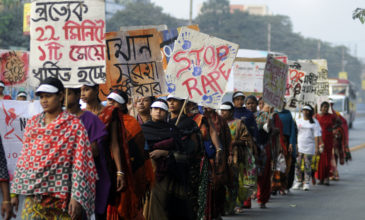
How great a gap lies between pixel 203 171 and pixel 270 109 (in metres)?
4.36

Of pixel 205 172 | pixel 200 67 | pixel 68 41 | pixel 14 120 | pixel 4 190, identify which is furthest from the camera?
pixel 14 120

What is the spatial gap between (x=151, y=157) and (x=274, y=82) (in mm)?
5345

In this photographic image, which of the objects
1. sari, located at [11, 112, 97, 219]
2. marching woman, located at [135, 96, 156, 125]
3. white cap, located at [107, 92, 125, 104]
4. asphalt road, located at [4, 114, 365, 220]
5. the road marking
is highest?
white cap, located at [107, 92, 125, 104]

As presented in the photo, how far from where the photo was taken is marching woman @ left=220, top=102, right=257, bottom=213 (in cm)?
1052

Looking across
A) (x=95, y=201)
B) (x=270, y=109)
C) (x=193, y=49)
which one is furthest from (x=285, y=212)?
(x=95, y=201)

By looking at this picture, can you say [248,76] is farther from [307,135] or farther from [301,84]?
[307,135]

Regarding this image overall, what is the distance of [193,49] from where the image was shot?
29.2 ft

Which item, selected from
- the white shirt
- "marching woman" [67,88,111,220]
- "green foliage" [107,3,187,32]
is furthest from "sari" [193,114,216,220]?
"green foliage" [107,3,187,32]

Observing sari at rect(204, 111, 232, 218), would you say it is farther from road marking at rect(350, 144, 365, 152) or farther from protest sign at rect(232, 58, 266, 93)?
road marking at rect(350, 144, 365, 152)

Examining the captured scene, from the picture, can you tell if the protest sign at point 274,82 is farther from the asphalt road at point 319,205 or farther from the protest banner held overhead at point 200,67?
the protest banner held overhead at point 200,67

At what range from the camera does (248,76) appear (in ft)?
53.3

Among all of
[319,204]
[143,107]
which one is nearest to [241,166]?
[319,204]

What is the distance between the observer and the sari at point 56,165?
508 cm

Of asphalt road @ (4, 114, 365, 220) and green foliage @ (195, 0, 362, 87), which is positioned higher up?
green foliage @ (195, 0, 362, 87)
